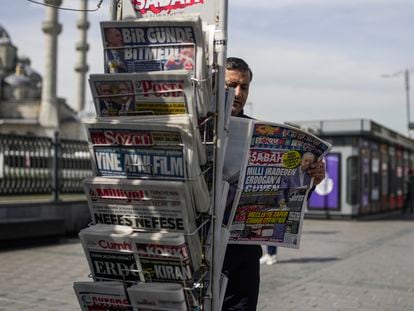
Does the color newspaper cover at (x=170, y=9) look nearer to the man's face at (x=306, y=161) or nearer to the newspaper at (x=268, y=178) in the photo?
the newspaper at (x=268, y=178)

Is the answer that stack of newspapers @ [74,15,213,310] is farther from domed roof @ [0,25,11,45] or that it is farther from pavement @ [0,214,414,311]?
domed roof @ [0,25,11,45]

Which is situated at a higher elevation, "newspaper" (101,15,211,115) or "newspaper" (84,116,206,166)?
"newspaper" (101,15,211,115)

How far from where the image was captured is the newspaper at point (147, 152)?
2275 mm

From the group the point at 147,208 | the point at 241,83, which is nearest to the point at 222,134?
the point at 147,208

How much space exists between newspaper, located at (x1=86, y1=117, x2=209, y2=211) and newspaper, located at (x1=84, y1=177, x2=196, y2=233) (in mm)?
48

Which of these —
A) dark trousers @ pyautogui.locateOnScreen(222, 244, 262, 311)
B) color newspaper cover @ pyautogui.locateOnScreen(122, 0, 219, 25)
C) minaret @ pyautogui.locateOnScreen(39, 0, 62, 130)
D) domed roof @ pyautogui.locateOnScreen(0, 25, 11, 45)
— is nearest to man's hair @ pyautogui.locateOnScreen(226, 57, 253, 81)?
color newspaper cover @ pyautogui.locateOnScreen(122, 0, 219, 25)

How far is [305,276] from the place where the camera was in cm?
838

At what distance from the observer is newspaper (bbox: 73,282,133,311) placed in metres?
2.39

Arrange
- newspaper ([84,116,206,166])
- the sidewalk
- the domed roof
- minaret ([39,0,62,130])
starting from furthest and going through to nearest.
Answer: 1. the domed roof
2. minaret ([39,0,62,130])
3. the sidewalk
4. newspaper ([84,116,206,166])

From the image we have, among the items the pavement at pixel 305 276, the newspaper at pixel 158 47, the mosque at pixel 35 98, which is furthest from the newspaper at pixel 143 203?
the mosque at pixel 35 98

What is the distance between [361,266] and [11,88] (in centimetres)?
6027

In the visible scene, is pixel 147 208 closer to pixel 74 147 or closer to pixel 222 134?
pixel 222 134

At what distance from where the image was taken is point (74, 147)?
514 inches

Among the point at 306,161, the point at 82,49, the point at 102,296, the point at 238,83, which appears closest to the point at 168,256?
the point at 102,296
